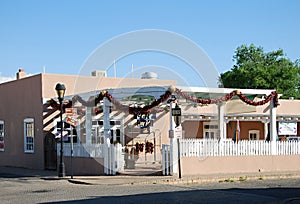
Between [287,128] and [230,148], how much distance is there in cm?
1426

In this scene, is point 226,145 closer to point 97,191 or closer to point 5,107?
point 97,191

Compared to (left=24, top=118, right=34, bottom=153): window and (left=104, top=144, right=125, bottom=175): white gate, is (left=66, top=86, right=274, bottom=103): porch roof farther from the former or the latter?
(left=24, top=118, right=34, bottom=153): window

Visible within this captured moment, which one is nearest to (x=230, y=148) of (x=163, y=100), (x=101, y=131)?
(x=163, y=100)

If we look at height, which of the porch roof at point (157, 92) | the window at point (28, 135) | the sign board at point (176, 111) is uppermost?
the porch roof at point (157, 92)

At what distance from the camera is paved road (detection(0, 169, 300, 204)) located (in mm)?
13656

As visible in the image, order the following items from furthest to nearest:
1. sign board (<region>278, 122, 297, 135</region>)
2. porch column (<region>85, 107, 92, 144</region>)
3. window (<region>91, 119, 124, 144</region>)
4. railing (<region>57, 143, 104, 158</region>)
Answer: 1. sign board (<region>278, 122, 297, 135</region>)
2. window (<region>91, 119, 124, 144</region>)
3. porch column (<region>85, 107, 92, 144</region>)
4. railing (<region>57, 143, 104, 158</region>)

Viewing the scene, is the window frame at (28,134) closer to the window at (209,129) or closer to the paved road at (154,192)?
the paved road at (154,192)

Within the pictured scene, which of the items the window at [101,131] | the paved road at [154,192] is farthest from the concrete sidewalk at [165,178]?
the window at [101,131]

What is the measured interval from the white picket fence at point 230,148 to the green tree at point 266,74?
34980 millimetres

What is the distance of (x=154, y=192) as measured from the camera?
15.4m

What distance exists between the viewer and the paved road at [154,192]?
13656mm

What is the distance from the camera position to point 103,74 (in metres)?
28.3

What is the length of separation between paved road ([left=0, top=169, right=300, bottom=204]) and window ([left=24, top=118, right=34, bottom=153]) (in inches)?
256

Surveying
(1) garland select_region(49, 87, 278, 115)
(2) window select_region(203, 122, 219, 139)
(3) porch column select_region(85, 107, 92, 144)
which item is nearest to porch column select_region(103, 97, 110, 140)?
(1) garland select_region(49, 87, 278, 115)
